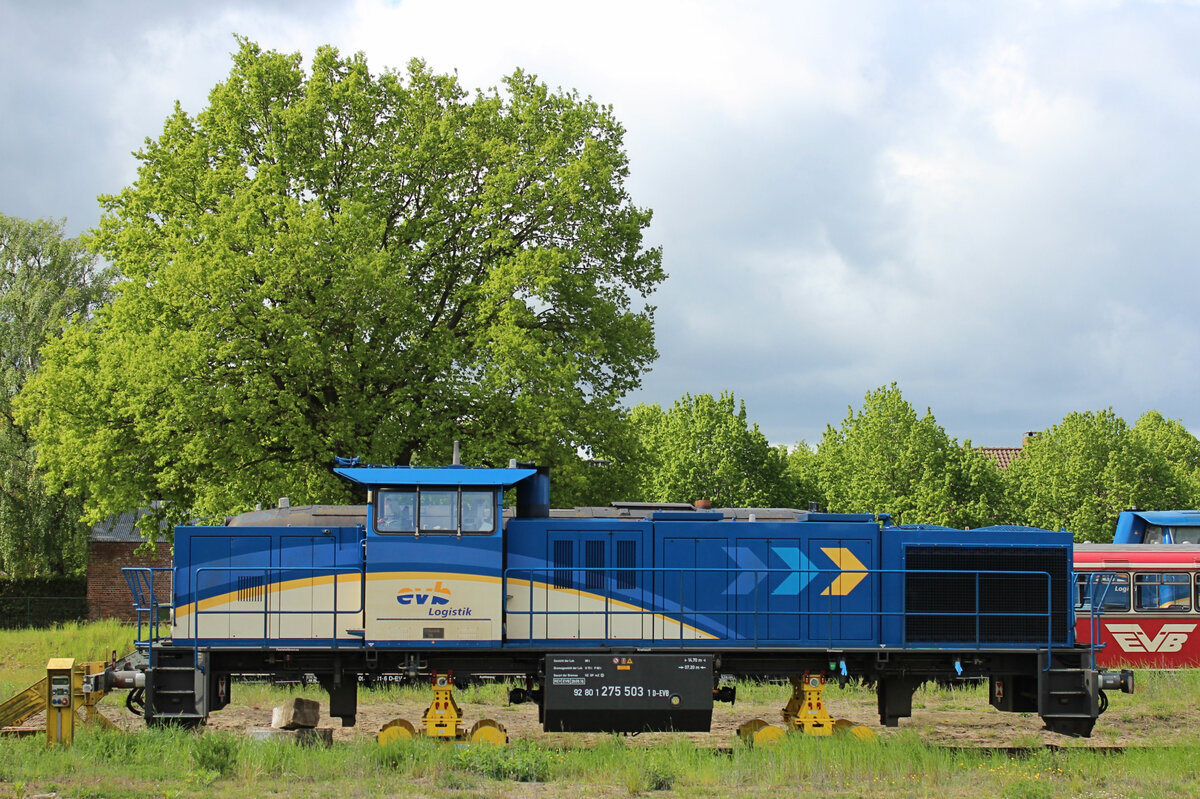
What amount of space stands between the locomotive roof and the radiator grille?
18.9 ft

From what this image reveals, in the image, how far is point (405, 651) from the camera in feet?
45.4

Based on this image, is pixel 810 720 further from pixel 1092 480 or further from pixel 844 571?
pixel 1092 480

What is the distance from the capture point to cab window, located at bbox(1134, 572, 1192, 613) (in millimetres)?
22469

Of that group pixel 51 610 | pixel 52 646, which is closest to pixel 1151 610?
pixel 52 646

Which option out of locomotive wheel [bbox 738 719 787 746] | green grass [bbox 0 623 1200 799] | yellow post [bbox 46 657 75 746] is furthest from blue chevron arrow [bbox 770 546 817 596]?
yellow post [bbox 46 657 75 746]

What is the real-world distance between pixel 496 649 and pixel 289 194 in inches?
608

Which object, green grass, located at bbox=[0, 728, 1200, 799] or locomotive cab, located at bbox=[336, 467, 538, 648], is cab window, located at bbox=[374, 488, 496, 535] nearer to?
locomotive cab, located at bbox=[336, 467, 538, 648]

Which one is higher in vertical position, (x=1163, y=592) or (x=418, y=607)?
(x=418, y=607)

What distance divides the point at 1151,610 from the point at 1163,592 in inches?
18.6

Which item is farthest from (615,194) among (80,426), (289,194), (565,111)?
(80,426)

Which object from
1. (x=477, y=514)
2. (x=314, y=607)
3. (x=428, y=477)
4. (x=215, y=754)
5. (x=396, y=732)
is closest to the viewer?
(x=215, y=754)

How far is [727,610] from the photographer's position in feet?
47.2

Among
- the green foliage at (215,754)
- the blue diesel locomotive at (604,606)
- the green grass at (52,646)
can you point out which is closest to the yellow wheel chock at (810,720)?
the blue diesel locomotive at (604,606)

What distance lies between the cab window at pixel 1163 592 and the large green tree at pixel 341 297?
12.2m
